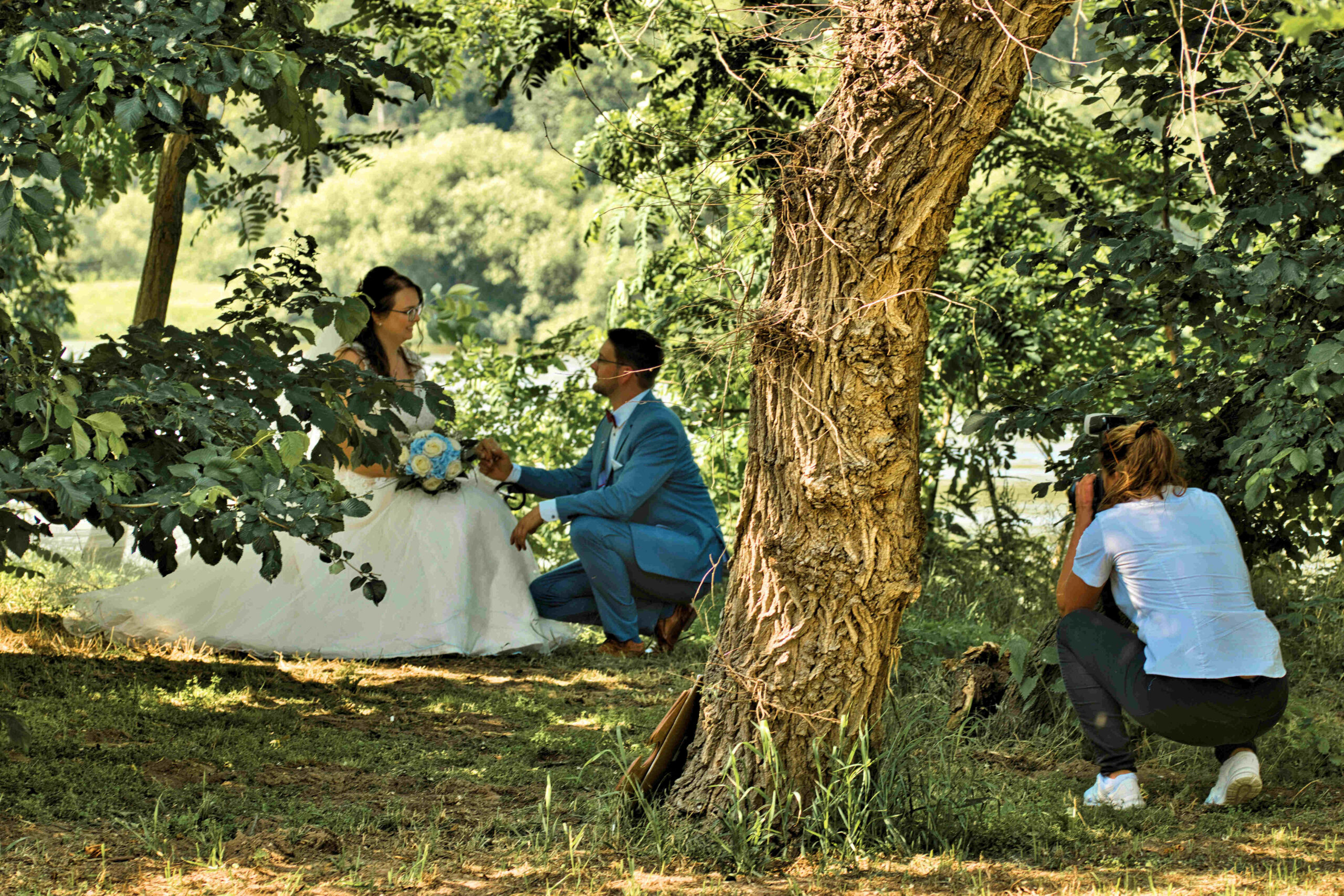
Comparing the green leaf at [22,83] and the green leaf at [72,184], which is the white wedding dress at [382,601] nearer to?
the green leaf at [72,184]

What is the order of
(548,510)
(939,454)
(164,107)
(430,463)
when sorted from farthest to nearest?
(939,454) → (548,510) → (430,463) → (164,107)

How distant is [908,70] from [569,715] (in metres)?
2.79

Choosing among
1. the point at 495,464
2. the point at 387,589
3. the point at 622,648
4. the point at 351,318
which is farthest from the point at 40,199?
the point at 622,648

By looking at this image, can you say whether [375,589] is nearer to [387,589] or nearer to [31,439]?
[31,439]

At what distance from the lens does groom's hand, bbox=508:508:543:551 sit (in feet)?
19.8

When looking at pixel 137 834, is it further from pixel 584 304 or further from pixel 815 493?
pixel 584 304

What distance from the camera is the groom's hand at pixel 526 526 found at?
603 centimetres

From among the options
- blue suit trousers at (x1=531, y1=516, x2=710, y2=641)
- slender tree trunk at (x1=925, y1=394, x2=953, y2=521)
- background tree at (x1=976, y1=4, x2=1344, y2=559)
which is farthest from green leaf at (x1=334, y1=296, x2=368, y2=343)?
slender tree trunk at (x1=925, y1=394, x2=953, y2=521)

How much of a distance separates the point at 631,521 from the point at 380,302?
163cm

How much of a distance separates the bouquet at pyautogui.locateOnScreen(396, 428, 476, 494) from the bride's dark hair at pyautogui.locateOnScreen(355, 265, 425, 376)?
36 centimetres

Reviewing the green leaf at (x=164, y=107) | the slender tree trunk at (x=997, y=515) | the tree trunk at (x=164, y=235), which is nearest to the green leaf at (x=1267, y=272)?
the green leaf at (x=164, y=107)

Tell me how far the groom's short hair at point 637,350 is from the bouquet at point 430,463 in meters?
0.91

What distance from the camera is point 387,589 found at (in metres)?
5.38

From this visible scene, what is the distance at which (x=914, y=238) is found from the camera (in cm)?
314
